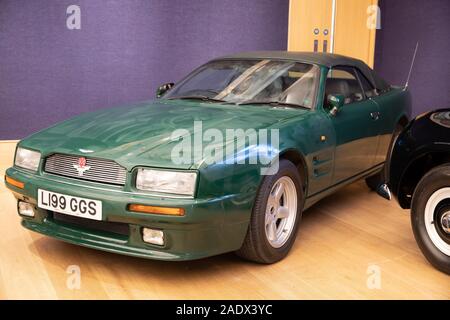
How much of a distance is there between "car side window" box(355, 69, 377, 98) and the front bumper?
1862mm

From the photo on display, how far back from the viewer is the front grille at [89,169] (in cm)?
250

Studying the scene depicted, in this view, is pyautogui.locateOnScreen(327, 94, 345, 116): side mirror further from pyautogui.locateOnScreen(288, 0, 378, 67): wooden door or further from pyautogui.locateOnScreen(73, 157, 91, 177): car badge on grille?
pyautogui.locateOnScreen(288, 0, 378, 67): wooden door

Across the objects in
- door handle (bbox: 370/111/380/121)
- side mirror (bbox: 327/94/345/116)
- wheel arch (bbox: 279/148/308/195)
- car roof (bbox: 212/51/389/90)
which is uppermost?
car roof (bbox: 212/51/389/90)

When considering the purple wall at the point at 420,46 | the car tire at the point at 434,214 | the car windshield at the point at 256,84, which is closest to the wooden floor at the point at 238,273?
the car tire at the point at 434,214

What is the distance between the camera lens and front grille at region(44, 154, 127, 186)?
2500 mm

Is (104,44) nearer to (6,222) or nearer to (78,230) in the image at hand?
(6,222)

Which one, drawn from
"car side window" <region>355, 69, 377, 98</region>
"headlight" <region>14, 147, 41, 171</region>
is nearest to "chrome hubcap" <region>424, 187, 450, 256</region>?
"car side window" <region>355, 69, 377, 98</region>

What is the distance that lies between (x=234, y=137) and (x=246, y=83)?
3.01 ft

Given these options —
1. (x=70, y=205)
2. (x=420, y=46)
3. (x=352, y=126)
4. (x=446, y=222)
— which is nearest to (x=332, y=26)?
(x=420, y=46)

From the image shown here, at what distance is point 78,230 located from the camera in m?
2.62

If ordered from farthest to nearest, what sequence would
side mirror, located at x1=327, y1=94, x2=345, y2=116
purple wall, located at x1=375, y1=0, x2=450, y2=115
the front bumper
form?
purple wall, located at x1=375, y1=0, x2=450, y2=115, side mirror, located at x1=327, y1=94, x2=345, y2=116, the front bumper

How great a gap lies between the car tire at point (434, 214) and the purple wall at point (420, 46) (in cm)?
491

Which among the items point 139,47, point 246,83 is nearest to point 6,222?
point 246,83

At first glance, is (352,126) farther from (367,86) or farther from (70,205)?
(70,205)
